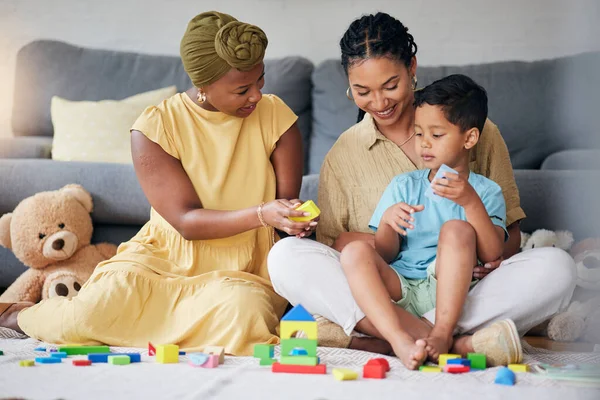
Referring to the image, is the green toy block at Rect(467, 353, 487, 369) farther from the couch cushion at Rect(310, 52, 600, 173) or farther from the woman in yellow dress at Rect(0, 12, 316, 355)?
the couch cushion at Rect(310, 52, 600, 173)

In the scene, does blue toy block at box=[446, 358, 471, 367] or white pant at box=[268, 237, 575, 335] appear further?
white pant at box=[268, 237, 575, 335]

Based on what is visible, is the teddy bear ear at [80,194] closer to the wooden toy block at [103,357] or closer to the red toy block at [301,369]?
the wooden toy block at [103,357]

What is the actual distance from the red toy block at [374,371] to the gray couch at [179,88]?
0.94 metres

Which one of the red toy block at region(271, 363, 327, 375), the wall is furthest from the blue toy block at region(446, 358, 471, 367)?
the wall

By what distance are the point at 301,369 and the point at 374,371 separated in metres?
0.14

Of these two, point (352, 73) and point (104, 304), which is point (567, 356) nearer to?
point (352, 73)

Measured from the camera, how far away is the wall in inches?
129

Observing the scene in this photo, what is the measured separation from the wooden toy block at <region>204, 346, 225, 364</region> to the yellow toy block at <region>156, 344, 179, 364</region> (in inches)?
2.8

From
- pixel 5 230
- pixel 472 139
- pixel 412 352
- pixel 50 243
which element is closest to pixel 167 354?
pixel 412 352

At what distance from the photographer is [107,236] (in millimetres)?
2424

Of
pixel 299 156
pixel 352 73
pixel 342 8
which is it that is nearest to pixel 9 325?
pixel 299 156

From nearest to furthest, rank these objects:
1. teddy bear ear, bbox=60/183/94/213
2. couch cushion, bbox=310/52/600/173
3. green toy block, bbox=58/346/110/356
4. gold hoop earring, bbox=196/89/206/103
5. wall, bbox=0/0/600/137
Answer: green toy block, bbox=58/346/110/356 → gold hoop earring, bbox=196/89/206/103 → teddy bear ear, bbox=60/183/94/213 → couch cushion, bbox=310/52/600/173 → wall, bbox=0/0/600/137

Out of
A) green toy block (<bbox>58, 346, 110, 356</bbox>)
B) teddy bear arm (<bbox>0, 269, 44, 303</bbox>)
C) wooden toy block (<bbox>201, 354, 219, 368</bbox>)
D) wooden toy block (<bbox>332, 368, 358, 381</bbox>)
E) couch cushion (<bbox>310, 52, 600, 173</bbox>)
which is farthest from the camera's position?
couch cushion (<bbox>310, 52, 600, 173</bbox>)

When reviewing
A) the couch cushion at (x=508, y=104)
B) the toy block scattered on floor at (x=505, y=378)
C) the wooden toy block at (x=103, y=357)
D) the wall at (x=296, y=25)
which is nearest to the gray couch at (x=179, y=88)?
the couch cushion at (x=508, y=104)
